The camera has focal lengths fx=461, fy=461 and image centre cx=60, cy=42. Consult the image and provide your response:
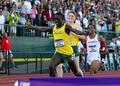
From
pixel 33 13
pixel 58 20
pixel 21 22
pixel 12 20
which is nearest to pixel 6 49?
pixel 12 20

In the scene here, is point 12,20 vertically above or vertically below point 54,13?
below

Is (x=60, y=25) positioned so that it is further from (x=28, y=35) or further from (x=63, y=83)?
(x=28, y=35)

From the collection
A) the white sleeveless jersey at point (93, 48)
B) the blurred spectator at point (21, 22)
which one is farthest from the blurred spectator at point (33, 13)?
the white sleeveless jersey at point (93, 48)

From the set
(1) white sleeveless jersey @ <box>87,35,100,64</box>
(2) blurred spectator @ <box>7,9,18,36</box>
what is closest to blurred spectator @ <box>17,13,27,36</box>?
(2) blurred spectator @ <box>7,9,18,36</box>

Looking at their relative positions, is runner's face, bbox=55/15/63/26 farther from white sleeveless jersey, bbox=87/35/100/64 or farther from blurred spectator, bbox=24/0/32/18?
blurred spectator, bbox=24/0/32/18

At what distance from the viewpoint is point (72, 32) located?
12398 mm

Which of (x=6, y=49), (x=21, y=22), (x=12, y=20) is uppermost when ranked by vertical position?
(x=12, y=20)

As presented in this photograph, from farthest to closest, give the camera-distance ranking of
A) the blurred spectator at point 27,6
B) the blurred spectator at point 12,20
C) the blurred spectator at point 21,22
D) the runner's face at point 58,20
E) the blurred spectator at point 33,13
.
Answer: the blurred spectator at point 33,13, the blurred spectator at point 27,6, the blurred spectator at point 21,22, the blurred spectator at point 12,20, the runner's face at point 58,20

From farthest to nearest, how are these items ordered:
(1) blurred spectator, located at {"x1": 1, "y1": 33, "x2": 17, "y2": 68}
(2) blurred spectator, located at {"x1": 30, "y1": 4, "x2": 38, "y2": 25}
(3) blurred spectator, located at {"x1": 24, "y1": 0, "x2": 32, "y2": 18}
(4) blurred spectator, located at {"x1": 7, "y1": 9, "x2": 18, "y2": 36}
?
1. (2) blurred spectator, located at {"x1": 30, "y1": 4, "x2": 38, "y2": 25}
2. (3) blurred spectator, located at {"x1": 24, "y1": 0, "x2": 32, "y2": 18}
3. (4) blurred spectator, located at {"x1": 7, "y1": 9, "x2": 18, "y2": 36}
4. (1) blurred spectator, located at {"x1": 1, "y1": 33, "x2": 17, "y2": 68}

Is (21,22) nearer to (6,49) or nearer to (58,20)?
(6,49)

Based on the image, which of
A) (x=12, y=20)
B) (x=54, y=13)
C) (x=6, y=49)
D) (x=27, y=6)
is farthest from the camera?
(x=54, y=13)

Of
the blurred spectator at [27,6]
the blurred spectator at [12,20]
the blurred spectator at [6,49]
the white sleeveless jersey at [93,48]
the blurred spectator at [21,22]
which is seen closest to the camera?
the white sleeveless jersey at [93,48]

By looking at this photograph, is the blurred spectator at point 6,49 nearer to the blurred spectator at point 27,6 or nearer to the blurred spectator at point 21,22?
the blurred spectator at point 21,22

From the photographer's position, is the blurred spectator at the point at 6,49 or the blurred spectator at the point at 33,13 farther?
the blurred spectator at the point at 33,13
